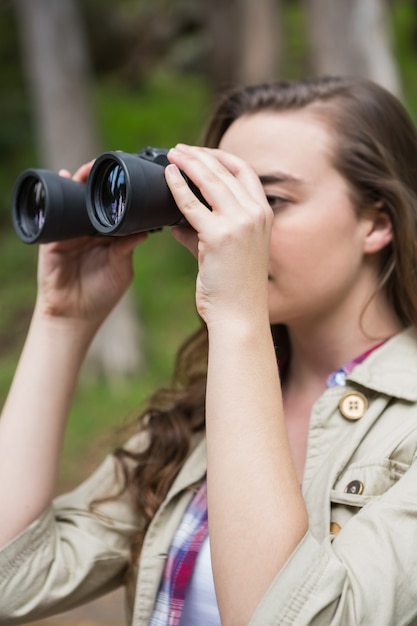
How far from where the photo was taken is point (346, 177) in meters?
1.86

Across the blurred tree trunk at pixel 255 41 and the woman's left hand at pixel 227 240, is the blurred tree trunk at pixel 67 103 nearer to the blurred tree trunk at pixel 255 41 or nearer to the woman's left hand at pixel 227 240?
the blurred tree trunk at pixel 255 41

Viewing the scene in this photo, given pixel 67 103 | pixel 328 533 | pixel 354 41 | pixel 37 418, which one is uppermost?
pixel 354 41

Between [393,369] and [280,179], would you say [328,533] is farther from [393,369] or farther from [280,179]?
[280,179]

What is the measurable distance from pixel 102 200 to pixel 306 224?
0.43 m

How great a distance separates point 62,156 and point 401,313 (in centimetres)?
446

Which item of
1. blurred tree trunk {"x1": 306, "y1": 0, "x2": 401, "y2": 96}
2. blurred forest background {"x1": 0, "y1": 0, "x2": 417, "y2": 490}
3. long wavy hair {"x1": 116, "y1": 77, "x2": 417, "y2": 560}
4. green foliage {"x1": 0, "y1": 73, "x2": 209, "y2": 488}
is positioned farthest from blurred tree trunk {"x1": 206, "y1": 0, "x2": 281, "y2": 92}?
long wavy hair {"x1": 116, "y1": 77, "x2": 417, "y2": 560}

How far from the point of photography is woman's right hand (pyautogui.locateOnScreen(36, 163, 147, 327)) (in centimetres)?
205

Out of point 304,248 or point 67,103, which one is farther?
point 67,103

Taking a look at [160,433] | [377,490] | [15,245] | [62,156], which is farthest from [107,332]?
[377,490]

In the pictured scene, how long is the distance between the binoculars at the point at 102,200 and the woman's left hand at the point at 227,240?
0.22ft

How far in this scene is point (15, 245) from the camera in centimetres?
843

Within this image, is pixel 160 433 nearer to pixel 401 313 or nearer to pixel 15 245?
pixel 401 313

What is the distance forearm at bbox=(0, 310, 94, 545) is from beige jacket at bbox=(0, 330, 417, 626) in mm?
59

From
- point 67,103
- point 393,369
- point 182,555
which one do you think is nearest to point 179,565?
point 182,555
